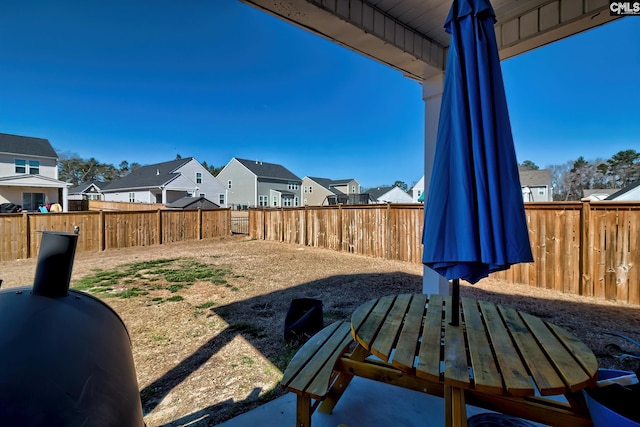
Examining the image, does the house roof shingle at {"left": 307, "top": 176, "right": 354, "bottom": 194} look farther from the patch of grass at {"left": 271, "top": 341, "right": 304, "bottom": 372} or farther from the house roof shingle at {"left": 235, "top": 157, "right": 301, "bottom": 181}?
the patch of grass at {"left": 271, "top": 341, "right": 304, "bottom": 372}

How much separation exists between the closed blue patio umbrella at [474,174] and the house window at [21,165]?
26.3 m

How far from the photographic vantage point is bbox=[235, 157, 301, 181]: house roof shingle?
3038 centimetres

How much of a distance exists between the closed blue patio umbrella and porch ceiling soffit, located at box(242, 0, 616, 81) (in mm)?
936

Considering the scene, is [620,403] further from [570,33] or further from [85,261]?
[85,261]

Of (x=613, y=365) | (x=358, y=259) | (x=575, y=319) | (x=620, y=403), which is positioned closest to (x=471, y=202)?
(x=620, y=403)

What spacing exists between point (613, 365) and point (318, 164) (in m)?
40.7

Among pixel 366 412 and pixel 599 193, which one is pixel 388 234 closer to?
pixel 366 412

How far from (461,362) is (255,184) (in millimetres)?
29585

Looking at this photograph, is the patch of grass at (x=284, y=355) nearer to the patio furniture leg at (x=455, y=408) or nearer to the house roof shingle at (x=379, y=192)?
the patio furniture leg at (x=455, y=408)

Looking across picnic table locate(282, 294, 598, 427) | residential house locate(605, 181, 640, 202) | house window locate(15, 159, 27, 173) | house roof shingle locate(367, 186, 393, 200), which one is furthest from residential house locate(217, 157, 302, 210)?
picnic table locate(282, 294, 598, 427)

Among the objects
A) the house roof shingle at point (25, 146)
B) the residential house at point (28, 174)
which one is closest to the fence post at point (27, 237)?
the residential house at point (28, 174)

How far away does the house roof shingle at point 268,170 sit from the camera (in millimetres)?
30384

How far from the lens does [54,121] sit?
1194 inches

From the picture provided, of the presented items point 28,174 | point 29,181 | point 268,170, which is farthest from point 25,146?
point 268,170
